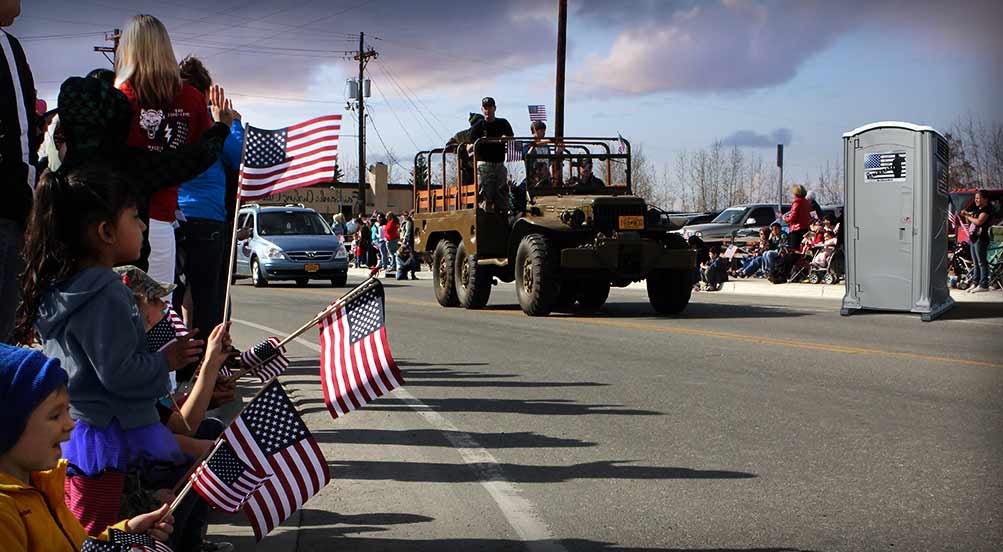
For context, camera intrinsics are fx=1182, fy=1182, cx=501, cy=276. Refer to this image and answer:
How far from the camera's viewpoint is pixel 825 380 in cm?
955

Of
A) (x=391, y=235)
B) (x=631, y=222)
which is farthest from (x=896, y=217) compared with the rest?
(x=391, y=235)

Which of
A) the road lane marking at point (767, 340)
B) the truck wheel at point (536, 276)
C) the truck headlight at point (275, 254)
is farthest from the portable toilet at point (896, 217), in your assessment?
the truck headlight at point (275, 254)

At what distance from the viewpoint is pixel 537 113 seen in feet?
59.7

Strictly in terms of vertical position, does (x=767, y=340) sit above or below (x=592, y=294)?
below

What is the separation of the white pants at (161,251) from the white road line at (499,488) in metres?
1.92

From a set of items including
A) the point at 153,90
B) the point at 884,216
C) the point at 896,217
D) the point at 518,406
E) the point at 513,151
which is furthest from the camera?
the point at 513,151

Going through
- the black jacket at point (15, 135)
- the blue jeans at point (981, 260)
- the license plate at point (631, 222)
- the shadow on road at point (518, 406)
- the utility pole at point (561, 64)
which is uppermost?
the utility pole at point (561, 64)

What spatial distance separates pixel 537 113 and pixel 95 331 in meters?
15.0

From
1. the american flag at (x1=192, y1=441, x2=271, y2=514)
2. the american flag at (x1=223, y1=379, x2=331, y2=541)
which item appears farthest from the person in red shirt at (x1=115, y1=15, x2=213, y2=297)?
the american flag at (x1=192, y1=441, x2=271, y2=514)

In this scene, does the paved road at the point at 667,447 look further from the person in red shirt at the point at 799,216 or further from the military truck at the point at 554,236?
the person in red shirt at the point at 799,216

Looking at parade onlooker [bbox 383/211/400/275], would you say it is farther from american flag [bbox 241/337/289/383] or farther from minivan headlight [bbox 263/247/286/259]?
american flag [bbox 241/337/289/383]

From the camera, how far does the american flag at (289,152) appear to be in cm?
437

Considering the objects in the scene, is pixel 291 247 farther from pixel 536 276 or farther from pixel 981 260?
pixel 981 260

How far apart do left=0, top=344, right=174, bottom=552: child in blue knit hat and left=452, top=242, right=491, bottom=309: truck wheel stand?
1474 cm
